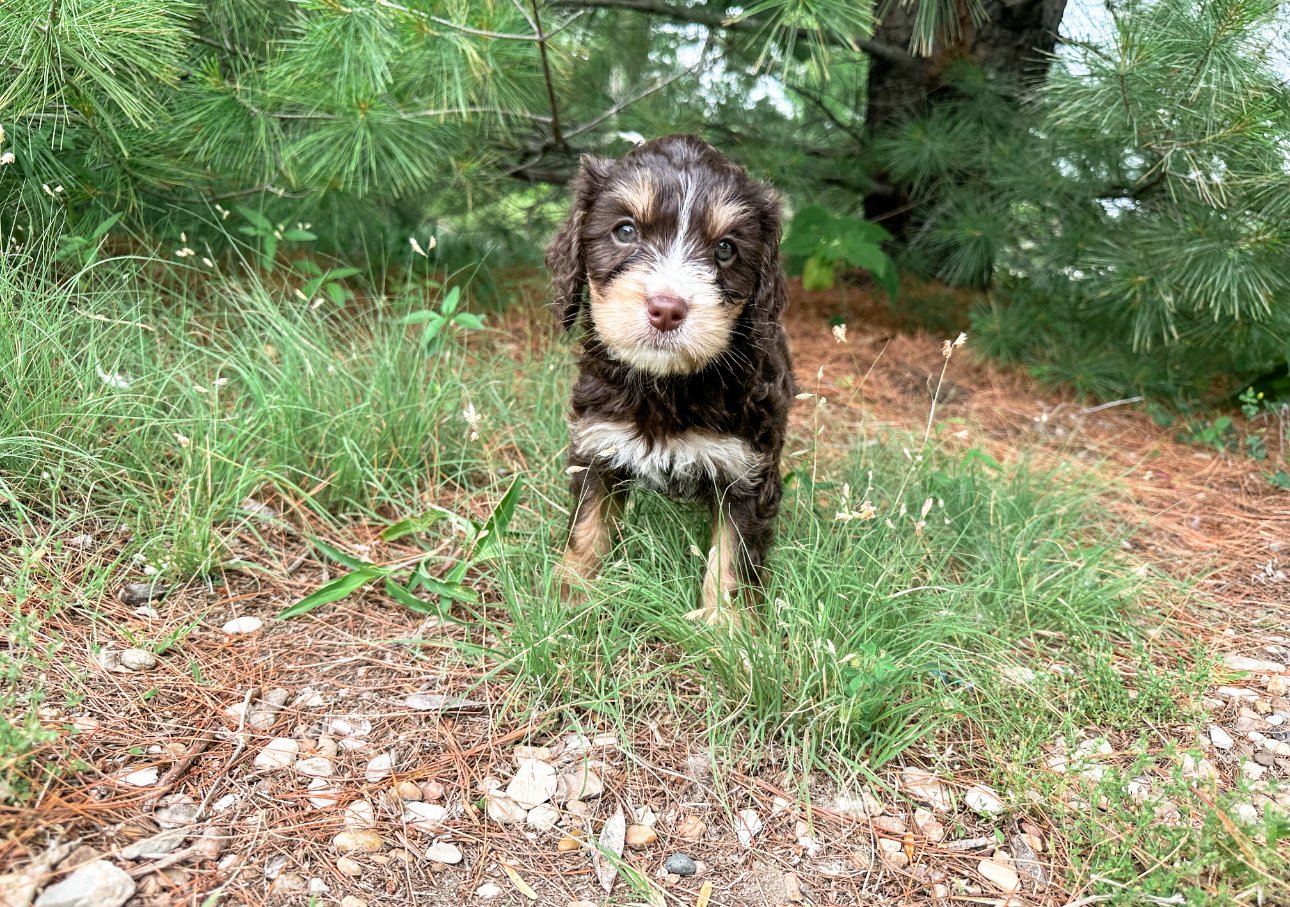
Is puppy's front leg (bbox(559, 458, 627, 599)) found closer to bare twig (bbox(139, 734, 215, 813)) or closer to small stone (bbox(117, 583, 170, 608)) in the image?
bare twig (bbox(139, 734, 215, 813))

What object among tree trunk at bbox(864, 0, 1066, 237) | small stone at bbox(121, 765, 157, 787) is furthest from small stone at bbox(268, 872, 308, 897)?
tree trunk at bbox(864, 0, 1066, 237)

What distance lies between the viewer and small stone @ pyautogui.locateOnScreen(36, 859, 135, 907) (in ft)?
5.89

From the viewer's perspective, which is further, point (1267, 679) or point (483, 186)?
point (483, 186)

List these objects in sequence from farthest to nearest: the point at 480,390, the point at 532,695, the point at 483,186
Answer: the point at 483,186
the point at 480,390
the point at 532,695

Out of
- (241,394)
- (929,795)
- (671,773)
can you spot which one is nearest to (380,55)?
(241,394)

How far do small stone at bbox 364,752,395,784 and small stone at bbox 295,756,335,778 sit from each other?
98 millimetres

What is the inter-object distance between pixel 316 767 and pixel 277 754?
0.12 meters

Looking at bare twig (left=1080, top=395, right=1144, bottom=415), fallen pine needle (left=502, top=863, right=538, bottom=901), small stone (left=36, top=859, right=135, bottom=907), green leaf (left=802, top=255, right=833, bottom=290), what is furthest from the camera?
green leaf (left=802, top=255, right=833, bottom=290)

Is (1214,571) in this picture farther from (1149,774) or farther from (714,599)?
(714,599)

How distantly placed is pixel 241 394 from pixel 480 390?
108 centimetres

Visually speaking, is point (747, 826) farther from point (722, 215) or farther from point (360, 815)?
point (722, 215)

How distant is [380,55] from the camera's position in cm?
343

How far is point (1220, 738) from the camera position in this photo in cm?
269

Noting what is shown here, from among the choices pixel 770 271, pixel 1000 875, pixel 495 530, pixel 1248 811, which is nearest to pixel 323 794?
pixel 495 530
